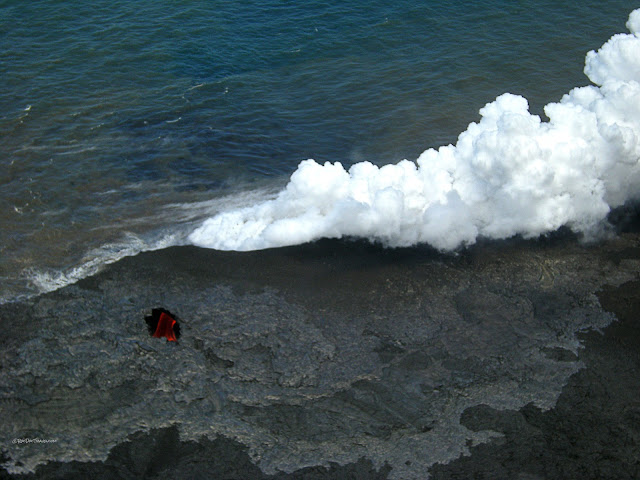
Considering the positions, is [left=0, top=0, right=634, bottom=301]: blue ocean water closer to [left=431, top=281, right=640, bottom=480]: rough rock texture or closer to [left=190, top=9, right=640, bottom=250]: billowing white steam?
[left=190, top=9, right=640, bottom=250]: billowing white steam

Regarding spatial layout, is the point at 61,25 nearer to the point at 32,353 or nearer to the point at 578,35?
the point at 32,353

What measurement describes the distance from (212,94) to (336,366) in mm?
14892

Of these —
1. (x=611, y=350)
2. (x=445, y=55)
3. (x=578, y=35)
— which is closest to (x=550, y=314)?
(x=611, y=350)

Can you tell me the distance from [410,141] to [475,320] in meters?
9.26

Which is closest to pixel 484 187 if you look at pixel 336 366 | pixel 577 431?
pixel 336 366

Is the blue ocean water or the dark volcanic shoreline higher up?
the blue ocean water

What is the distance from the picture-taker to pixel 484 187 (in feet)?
62.8

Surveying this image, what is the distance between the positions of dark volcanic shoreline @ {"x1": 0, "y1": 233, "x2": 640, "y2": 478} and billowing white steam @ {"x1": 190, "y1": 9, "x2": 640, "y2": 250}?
60cm

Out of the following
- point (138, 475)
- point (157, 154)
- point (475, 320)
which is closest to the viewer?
point (138, 475)

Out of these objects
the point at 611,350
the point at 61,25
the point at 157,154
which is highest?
the point at 61,25

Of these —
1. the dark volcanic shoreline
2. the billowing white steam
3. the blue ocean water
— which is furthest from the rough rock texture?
the blue ocean water

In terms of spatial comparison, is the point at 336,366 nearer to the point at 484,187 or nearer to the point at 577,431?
the point at 577,431

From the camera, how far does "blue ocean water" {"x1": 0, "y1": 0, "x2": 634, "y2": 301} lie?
67.7 feet

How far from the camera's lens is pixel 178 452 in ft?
44.4
